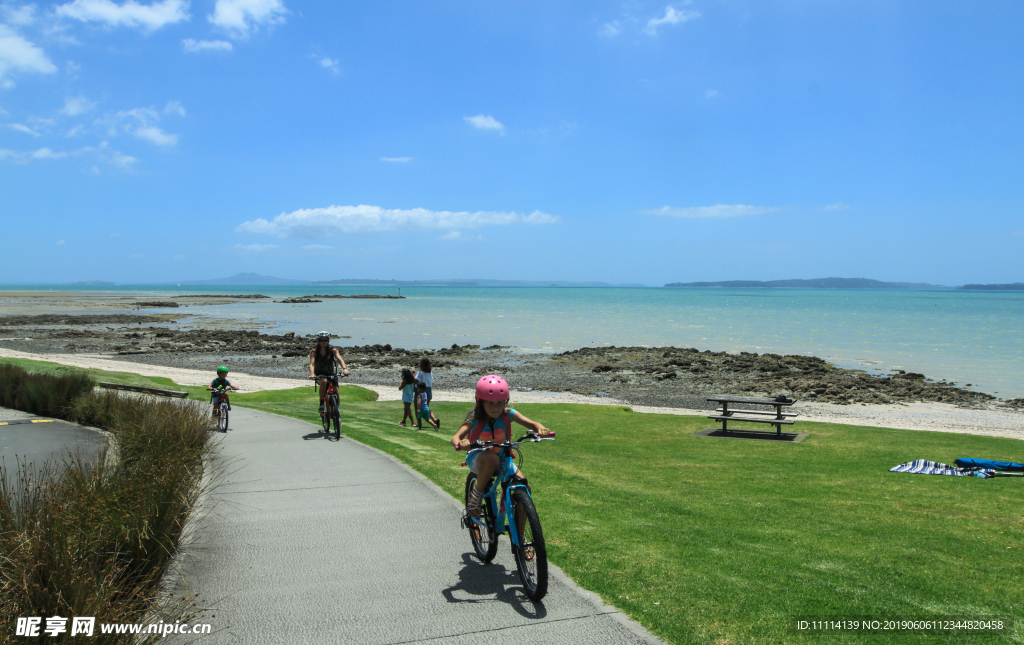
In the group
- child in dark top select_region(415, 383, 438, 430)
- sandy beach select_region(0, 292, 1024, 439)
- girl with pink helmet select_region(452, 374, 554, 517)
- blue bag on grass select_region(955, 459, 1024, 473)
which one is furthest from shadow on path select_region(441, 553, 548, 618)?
sandy beach select_region(0, 292, 1024, 439)

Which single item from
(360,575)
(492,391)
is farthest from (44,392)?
(492,391)

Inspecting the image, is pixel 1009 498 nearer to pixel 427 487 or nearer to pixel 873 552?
pixel 873 552

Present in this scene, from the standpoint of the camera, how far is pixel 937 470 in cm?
1120

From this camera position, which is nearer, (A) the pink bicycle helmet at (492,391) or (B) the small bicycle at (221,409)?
(A) the pink bicycle helmet at (492,391)

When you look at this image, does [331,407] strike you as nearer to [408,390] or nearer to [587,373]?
[408,390]

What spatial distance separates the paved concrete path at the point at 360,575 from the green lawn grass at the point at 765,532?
51cm

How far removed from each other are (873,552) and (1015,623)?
163cm

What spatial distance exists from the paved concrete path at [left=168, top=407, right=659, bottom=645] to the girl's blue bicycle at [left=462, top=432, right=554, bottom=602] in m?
0.17

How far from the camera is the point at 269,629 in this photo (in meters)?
4.39

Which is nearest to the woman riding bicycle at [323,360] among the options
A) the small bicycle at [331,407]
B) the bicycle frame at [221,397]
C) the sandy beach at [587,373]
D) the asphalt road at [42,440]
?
the small bicycle at [331,407]

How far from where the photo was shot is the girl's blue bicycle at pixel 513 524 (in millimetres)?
4664

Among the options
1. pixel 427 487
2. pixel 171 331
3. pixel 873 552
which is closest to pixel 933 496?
pixel 873 552
